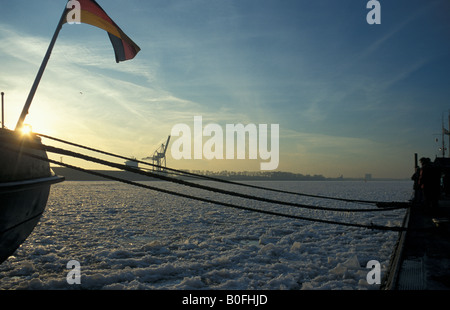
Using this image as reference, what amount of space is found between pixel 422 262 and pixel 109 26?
6.89m

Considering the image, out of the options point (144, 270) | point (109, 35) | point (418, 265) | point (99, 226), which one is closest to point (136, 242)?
point (144, 270)

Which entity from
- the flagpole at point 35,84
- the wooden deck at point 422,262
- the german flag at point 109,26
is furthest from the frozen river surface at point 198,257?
the german flag at point 109,26

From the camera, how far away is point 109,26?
6.17m

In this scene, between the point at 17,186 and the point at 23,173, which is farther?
the point at 23,173

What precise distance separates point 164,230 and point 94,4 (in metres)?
7.71

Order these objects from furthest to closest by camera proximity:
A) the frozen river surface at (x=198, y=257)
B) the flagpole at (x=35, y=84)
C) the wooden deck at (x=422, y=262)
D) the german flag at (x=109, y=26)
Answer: the german flag at (x=109, y=26) < the frozen river surface at (x=198, y=257) < the flagpole at (x=35, y=84) < the wooden deck at (x=422, y=262)

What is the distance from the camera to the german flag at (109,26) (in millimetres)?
5514

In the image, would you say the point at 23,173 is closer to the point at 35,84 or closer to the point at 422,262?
the point at 35,84

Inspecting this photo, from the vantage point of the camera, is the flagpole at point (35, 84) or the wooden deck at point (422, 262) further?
the flagpole at point (35, 84)

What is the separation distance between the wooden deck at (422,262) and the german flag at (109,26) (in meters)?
6.36

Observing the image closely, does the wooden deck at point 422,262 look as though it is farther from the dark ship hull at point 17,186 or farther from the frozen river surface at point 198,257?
the dark ship hull at point 17,186

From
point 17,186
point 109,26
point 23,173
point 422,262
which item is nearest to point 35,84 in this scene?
Result: point 23,173
